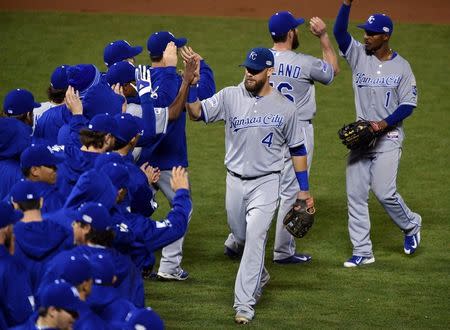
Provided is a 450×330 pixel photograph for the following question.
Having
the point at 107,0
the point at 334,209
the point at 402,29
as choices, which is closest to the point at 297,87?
the point at 334,209

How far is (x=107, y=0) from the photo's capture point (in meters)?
18.5

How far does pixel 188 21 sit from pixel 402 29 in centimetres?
314

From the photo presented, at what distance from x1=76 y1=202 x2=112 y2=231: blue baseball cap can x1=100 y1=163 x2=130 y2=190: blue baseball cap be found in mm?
548

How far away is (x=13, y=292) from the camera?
19.1 ft

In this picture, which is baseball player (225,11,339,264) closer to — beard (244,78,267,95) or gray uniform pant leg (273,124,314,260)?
gray uniform pant leg (273,124,314,260)

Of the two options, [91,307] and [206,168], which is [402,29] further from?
[91,307]

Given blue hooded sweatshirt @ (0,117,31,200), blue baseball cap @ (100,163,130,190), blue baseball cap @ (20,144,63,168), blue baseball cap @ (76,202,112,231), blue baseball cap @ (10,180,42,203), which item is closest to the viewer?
blue baseball cap @ (76,202,112,231)

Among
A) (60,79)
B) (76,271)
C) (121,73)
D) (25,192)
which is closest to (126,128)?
(25,192)

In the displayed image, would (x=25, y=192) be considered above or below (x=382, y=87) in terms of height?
above

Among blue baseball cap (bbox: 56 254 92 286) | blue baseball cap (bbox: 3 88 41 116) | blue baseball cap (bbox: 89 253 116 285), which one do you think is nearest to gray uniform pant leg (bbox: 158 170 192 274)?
blue baseball cap (bbox: 3 88 41 116)

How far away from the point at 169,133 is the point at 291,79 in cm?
109

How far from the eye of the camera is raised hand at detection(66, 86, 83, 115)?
25.9 ft

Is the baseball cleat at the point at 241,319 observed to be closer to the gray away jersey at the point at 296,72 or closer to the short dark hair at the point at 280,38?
the gray away jersey at the point at 296,72

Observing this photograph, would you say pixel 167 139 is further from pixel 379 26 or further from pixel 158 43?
pixel 379 26
